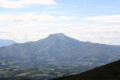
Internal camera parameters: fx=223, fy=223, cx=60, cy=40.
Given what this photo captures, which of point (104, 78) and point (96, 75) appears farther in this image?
point (96, 75)

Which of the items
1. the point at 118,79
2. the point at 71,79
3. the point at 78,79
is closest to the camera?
the point at 118,79

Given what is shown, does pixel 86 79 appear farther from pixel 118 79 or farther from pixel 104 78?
pixel 118 79

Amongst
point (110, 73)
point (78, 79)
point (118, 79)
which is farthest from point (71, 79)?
point (118, 79)

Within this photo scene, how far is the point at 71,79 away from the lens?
317 feet

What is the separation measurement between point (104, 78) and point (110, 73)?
4911mm

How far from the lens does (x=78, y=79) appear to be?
89.8 m

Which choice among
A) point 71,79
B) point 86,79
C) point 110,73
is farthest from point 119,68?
point 71,79

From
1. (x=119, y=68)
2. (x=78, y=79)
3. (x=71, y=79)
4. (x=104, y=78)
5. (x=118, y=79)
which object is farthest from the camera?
(x=71, y=79)

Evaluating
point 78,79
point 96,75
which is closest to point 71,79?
point 78,79

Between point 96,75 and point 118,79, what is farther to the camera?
point 96,75

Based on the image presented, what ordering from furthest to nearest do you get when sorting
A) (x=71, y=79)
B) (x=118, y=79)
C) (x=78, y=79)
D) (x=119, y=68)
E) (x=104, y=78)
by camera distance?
(x=71, y=79) → (x=78, y=79) → (x=119, y=68) → (x=104, y=78) → (x=118, y=79)

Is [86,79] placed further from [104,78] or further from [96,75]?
[104,78]

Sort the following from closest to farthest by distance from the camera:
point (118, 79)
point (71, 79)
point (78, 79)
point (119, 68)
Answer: point (118, 79) < point (119, 68) < point (78, 79) < point (71, 79)

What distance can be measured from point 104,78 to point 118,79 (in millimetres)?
9218
